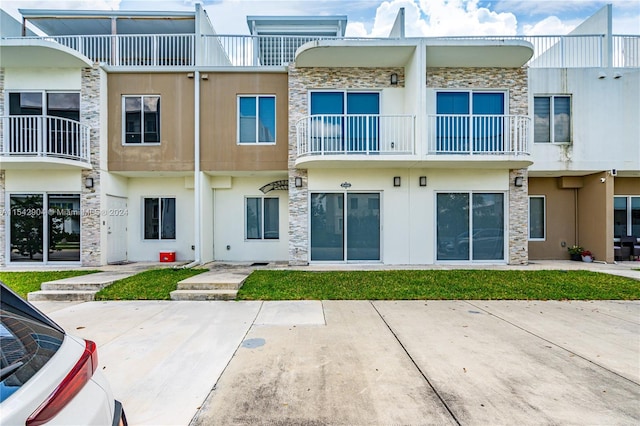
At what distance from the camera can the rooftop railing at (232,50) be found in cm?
1132

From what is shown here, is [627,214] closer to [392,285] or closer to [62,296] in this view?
[392,285]

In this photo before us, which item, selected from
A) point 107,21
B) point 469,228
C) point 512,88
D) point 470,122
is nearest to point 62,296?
point 107,21

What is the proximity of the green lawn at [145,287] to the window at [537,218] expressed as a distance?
11.5 meters

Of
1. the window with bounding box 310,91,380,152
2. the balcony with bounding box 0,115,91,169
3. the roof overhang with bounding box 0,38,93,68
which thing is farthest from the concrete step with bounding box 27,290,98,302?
the roof overhang with bounding box 0,38,93,68

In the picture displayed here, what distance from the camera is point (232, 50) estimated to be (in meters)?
11.8

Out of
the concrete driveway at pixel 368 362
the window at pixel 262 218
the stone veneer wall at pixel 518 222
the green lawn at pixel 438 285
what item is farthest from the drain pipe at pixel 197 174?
the stone veneer wall at pixel 518 222

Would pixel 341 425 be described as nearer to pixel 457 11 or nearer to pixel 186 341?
pixel 186 341

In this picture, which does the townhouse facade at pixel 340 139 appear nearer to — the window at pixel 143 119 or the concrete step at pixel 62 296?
the window at pixel 143 119

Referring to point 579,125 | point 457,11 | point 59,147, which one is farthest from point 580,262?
point 59,147

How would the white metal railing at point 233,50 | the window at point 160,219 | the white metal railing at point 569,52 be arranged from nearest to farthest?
the white metal railing at point 569,52
the white metal railing at point 233,50
the window at point 160,219

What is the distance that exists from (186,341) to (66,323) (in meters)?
2.28

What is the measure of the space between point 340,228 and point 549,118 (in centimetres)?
777

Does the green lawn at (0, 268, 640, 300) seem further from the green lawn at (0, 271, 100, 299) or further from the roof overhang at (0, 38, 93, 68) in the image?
the roof overhang at (0, 38, 93, 68)

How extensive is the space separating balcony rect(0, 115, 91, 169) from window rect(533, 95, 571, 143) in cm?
1435
